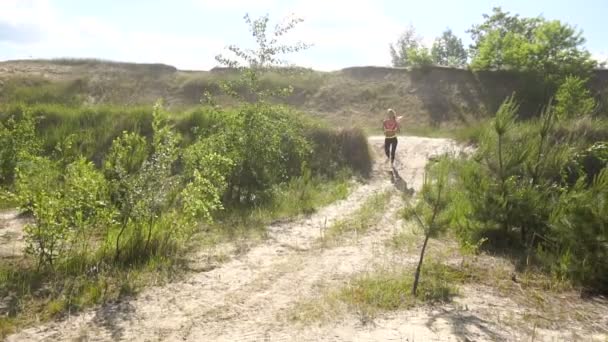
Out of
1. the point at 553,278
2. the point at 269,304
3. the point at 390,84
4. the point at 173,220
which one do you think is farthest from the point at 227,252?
the point at 390,84

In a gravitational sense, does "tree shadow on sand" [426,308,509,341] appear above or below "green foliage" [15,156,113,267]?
below

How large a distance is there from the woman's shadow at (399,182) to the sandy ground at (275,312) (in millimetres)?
4165

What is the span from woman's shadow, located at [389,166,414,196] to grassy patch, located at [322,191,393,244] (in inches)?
30.6

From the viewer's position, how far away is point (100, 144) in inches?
539

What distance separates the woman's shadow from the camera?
1128 cm

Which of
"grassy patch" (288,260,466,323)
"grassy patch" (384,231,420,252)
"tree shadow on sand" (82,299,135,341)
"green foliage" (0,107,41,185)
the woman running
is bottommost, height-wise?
"tree shadow on sand" (82,299,135,341)

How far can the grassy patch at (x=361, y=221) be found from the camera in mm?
8242

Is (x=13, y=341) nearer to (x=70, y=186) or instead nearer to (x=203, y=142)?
(x=70, y=186)

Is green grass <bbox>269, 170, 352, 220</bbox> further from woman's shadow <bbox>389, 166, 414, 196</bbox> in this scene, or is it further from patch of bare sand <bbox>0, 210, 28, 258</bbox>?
patch of bare sand <bbox>0, 210, 28, 258</bbox>

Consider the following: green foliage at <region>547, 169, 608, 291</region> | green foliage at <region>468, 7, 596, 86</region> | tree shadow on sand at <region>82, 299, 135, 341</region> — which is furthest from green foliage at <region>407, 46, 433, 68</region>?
tree shadow on sand at <region>82, 299, 135, 341</region>

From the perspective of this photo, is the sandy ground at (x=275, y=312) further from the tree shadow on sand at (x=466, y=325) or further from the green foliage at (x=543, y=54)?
the green foliage at (x=543, y=54)

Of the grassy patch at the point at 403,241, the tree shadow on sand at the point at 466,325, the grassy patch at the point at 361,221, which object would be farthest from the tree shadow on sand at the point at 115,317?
the grassy patch at the point at 403,241

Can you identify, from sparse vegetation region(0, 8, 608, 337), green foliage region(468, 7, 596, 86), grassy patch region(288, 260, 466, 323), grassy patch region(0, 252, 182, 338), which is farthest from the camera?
green foliage region(468, 7, 596, 86)

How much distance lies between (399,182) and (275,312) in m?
7.95
